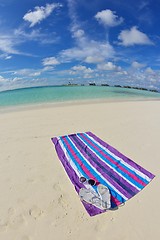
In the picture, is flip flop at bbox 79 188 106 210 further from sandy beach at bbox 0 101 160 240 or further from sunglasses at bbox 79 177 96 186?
sunglasses at bbox 79 177 96 186

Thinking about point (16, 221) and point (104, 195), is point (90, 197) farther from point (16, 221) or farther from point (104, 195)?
point (16, 221)

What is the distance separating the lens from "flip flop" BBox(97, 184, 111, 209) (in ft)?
9.29

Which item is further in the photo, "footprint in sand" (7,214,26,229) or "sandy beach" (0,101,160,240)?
"footprint in sand" (7,214,26,229)

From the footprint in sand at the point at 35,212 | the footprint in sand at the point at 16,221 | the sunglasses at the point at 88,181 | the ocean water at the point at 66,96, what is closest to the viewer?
the footprint in sand at the point at 16,221

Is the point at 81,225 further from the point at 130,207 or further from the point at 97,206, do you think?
the point at 130,207

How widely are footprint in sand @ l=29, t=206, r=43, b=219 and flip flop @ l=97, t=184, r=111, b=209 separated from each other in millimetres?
1058

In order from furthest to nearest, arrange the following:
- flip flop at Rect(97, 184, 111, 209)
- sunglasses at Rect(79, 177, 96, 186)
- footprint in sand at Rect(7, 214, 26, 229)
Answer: sunglasses at Rect(79, 177, 96, 186) < flip flop at Rect(97, 184, 111, 209) < footprint in sand at Rect(7, 214, 26, 229)

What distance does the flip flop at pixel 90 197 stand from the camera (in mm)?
2853

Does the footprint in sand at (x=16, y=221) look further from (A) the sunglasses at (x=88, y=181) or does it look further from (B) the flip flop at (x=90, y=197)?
(A) the sunglasses at (x=88, y=181)

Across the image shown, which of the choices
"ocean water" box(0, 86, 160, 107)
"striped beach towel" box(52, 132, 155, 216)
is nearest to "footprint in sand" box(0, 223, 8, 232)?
"striped beach towel" box(52, 132, 155, 216)

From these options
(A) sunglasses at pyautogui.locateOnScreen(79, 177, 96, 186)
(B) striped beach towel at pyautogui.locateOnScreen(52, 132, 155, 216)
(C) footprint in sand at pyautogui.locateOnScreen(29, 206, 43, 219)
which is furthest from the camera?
(A) sunglasses at pyautogui.locateOnScreen(79, 177, 96, 186)

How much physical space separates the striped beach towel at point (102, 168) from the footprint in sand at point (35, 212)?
754 mm

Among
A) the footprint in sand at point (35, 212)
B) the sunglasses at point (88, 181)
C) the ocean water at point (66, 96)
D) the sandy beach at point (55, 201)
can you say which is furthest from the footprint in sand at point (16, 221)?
the ocean water at point (66, 96)

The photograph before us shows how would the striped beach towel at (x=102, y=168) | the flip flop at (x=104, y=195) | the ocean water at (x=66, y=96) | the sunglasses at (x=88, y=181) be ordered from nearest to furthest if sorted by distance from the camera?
the flip flop at (x=104, y=195), the striped beach towel at (x=102, y=168), the sunglasses at (x=88, y=181), the ocean water at (x=66, y=96)
